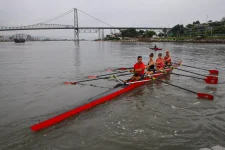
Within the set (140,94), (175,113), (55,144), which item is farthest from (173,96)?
(55,144)

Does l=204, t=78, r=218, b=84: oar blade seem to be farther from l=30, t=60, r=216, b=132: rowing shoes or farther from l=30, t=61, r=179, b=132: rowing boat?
l=30, t=61, r=179, b=132: rowing boat

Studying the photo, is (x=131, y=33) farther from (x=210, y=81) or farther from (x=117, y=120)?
(x=117, y=120)

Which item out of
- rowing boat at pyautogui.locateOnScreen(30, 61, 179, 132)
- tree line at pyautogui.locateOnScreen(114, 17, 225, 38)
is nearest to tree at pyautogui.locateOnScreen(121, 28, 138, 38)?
tree line at pyautogui.locateOnScreen(114, 17, 225, 38)

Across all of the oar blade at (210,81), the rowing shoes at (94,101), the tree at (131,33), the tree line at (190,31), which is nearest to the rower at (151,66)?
the rowing shoes at (94,101)

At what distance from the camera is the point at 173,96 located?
363 inches

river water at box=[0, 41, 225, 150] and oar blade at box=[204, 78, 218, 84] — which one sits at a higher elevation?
oar blade at box=[204, 78, 218, 84]

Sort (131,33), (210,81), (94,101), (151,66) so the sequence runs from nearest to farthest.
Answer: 1. (94,101)
2. (210,81)
3. (151,66)
4. (131,33)

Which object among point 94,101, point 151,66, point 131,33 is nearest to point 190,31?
point 131,33

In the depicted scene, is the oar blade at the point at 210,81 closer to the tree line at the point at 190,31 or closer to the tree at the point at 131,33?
the tree line at the point at 190,31

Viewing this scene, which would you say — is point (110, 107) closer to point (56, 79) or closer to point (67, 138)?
point (67, 138)

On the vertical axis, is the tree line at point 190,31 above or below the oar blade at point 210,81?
above

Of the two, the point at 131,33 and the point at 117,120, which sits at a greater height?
the point at 131,33

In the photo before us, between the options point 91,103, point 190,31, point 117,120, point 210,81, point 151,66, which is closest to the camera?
point 117,120

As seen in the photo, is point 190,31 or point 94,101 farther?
point 190,31
